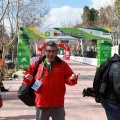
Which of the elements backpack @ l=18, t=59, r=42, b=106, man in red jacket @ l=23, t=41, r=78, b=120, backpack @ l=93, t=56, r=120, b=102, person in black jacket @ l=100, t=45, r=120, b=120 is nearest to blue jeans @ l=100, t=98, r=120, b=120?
person in black jacket @ l=100, t=45, r=120, b=120

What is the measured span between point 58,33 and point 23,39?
262cm

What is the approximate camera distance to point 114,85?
139 inches

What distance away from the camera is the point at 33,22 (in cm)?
3139

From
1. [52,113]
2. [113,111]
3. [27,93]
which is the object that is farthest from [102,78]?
[27,93]

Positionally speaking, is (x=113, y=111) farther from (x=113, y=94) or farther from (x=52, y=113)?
(x=52, y=113)

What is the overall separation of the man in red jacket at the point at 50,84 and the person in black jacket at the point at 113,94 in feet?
1.76

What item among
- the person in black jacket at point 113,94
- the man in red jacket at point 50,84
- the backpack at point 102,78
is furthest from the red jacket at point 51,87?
the person in black jacket at point 113,94

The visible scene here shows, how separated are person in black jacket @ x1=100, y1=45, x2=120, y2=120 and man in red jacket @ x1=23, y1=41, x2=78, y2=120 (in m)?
0.54

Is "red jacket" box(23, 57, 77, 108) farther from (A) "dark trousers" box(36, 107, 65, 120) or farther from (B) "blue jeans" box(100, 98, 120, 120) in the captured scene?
(B) "blue jeans" box(100, 98, 120, 120)

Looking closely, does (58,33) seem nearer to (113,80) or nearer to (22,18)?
(22,18)

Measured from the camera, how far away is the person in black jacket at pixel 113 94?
3.52 m

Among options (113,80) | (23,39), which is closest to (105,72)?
(113,80)

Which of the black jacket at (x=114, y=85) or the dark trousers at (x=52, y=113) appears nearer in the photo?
the black jacket at (x=114, y=85)

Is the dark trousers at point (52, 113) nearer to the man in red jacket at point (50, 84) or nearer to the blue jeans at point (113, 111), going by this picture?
the man in red jacket at point (50, 84)
